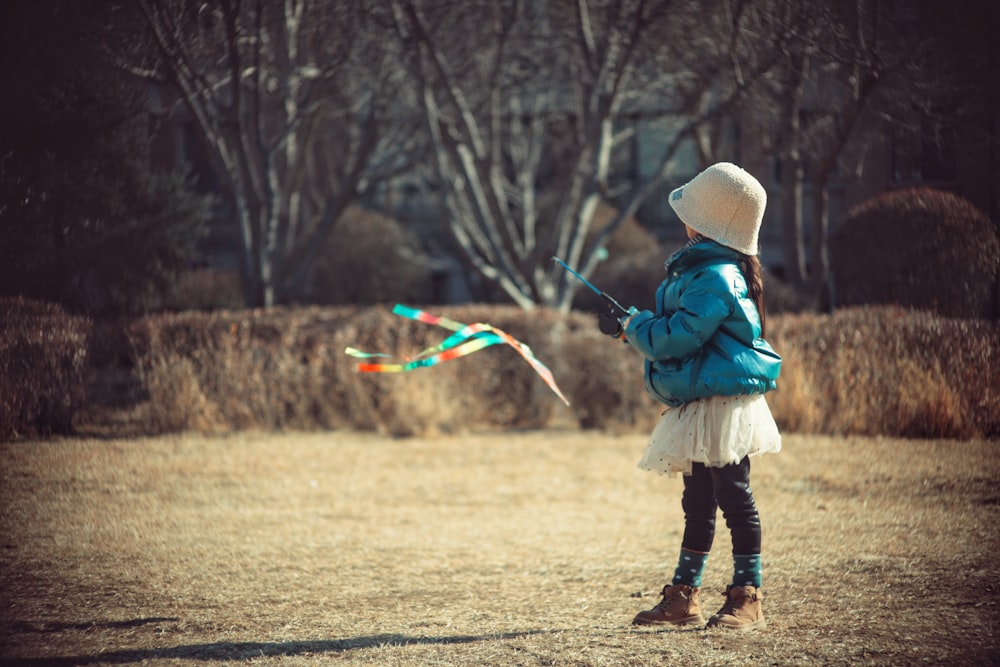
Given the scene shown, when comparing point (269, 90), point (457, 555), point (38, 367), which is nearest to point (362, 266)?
point (269, 90)

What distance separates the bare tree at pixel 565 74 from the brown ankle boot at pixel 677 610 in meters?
5.34

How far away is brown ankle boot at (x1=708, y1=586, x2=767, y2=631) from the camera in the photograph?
3578 mm

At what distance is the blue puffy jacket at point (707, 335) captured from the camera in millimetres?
3520

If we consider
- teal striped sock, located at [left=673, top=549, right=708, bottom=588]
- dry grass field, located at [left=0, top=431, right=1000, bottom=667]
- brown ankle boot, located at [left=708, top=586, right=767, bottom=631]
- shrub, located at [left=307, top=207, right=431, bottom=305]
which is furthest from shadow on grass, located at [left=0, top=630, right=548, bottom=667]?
shrub, located at [left=307, top=207, right=431, bottom=305]

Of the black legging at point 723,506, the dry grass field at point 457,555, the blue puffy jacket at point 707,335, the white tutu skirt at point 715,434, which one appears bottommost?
the dry grass field at point 457,555

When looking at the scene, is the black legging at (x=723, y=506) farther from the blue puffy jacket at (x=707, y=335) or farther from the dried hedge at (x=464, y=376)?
the dried hedge at (x=464, y=376)

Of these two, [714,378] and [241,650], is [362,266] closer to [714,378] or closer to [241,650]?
[241,650]

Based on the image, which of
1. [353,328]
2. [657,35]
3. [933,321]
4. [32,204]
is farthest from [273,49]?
[933,321]

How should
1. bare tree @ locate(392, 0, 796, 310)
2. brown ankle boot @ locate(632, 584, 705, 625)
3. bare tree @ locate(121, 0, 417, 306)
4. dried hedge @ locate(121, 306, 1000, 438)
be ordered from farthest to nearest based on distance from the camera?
bare tree @ locate(392, 0, 796, 310) < dried hedge @ locate(121, 306, 1000, 438) < bare tree @ locate(121, 0, 417, 306) < brown ankle boot @ locate(632, 584, 705, 625)

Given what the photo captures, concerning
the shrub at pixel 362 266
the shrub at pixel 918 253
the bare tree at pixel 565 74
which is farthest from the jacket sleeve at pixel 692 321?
the shrub at pixel 362 266

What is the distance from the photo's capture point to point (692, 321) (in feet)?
11.5

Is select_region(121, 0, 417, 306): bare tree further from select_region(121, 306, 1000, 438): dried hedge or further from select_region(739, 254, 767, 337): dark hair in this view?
select_region(739, 254, 767, 337): dark hair

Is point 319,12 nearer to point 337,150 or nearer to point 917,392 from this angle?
point 917,392

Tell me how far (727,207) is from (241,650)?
7.41 feet
